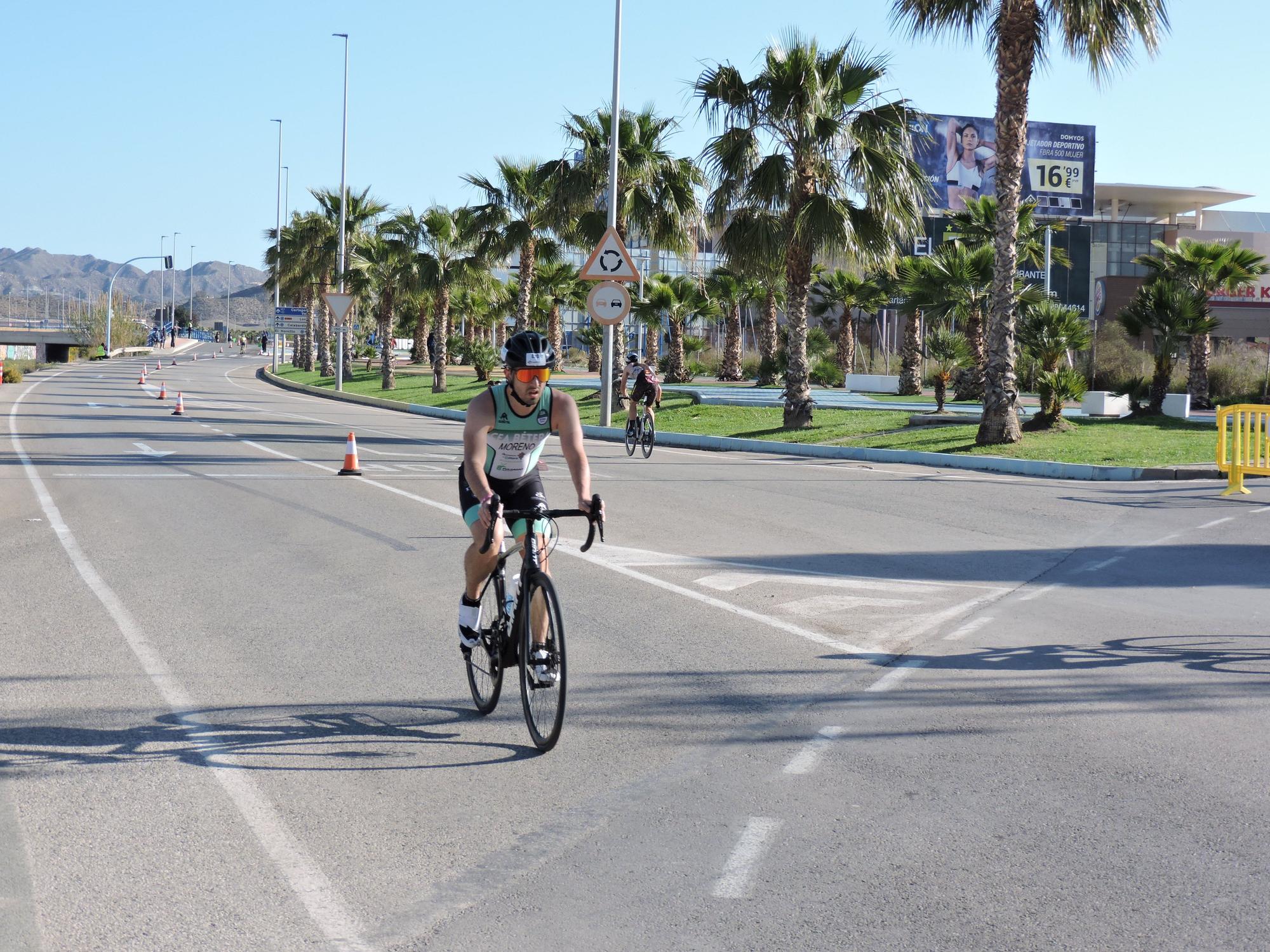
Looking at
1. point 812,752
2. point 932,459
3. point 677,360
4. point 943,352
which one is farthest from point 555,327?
point 812,752

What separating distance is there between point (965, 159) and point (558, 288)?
28.6m

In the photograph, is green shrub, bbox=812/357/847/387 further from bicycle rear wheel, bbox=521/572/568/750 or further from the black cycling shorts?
bicycle rear wheel, bbox=521/572/568/750

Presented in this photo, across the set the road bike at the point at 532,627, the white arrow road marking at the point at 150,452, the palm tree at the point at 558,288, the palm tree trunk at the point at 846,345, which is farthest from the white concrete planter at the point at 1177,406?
the palm tree at the point at 558,288

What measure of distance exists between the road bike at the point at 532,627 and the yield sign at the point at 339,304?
4036 centimetres

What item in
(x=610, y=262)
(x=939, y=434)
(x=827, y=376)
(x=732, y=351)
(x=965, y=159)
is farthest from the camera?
(x=965, y=159)

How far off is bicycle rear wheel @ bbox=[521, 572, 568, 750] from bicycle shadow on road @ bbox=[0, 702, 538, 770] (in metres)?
Answer: 0.12

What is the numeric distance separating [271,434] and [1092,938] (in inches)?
953

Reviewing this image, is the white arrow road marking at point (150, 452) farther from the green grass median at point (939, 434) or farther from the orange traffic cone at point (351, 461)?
the green grass median at point (939, 434)

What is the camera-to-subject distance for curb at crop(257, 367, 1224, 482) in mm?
18969

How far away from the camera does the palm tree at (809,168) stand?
1028 inches

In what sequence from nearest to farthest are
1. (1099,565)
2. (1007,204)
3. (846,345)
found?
(1099,565) → (1007,204) → (846,345)

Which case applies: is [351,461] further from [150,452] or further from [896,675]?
[896,675]

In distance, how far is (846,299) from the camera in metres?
45.5

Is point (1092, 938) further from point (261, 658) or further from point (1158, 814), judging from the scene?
point (261, 658)
